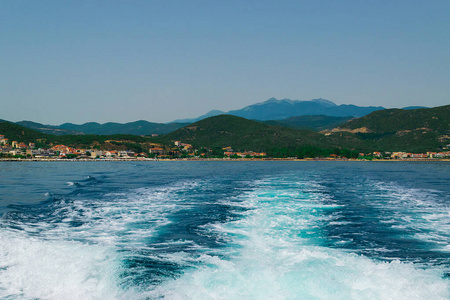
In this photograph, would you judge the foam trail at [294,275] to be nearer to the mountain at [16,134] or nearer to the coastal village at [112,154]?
the coastal village at [112,154]

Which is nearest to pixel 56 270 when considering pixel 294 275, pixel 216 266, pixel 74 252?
pixel 74 252

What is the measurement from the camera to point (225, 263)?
11.8 metres

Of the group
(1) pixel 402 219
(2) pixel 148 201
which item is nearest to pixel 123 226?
(2) pixel 148 201

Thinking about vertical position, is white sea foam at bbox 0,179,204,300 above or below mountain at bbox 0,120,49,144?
below

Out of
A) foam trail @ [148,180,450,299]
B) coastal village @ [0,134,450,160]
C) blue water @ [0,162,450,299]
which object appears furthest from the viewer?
coastal village @ [0,134,450,160]

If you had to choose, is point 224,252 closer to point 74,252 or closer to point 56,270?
point 74,252

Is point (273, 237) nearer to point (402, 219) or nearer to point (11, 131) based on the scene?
point (402, 219)

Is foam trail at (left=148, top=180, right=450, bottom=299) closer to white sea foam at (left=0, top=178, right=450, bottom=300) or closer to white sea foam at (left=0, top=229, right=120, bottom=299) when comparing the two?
white sea foam at (left=0, top=178, right=450, bottom=300)

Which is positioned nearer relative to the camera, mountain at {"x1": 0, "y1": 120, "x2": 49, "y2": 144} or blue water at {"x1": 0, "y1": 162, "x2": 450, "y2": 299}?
blue water at {"x1": 0, "y1": 162, "x2": 450, "y2": 299}

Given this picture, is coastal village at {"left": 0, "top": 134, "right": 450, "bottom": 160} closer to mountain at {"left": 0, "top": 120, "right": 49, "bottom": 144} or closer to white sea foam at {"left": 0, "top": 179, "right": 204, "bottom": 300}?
mountain at {"left": 0, "top": 120, "right": 49, "bottom": 144}

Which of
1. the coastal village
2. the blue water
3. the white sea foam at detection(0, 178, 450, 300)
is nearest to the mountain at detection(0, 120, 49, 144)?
the coastal village

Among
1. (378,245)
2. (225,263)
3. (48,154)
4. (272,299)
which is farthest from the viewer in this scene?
(48,154)

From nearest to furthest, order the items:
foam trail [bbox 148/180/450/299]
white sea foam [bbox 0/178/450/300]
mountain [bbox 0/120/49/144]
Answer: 1. foam trail [bbox 148/180/450/299]
2. white sea foam [bbox 0/178/450/300]
3. mountain [bbox 0/120/49/144]

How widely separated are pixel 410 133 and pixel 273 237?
20971cm
